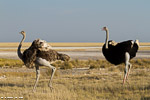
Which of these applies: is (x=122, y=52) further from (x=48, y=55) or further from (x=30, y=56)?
(x=30, y=56)

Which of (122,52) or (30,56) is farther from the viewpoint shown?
(122,52)

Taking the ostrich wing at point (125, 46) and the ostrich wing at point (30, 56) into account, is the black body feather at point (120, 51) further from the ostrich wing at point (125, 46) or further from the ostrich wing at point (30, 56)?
the ostrich wing at point (30, 56)

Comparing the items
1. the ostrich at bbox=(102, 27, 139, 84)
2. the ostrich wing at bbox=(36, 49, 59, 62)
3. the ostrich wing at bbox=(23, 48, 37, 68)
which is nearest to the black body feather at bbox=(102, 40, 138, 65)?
the ostrich at bbox=(102, 27, 139, 84)

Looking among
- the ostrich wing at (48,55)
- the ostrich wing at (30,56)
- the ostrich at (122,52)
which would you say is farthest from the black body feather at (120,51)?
the ostrich wing at (30,56)

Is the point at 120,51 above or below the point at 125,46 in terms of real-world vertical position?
below

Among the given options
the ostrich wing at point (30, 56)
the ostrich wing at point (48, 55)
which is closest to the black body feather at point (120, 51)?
the ostrich wing at point (48, 55)

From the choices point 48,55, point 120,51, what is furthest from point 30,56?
point 120,51

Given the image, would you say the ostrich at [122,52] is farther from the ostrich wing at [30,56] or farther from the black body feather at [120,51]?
the ostrich wing at [30,56]

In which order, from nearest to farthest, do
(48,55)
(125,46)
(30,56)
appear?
(30,56), (48,55), (125,46)

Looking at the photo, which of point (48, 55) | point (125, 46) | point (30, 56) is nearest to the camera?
point (30, 56)

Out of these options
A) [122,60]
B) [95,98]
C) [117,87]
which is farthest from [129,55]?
[95,98]

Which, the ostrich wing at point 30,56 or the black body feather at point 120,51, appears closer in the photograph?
the ostrich wing at point 30,56

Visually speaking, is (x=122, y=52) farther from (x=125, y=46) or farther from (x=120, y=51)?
(x=125, y=46)

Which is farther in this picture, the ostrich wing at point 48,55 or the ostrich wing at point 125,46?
the ostrich wing at point 125,46
